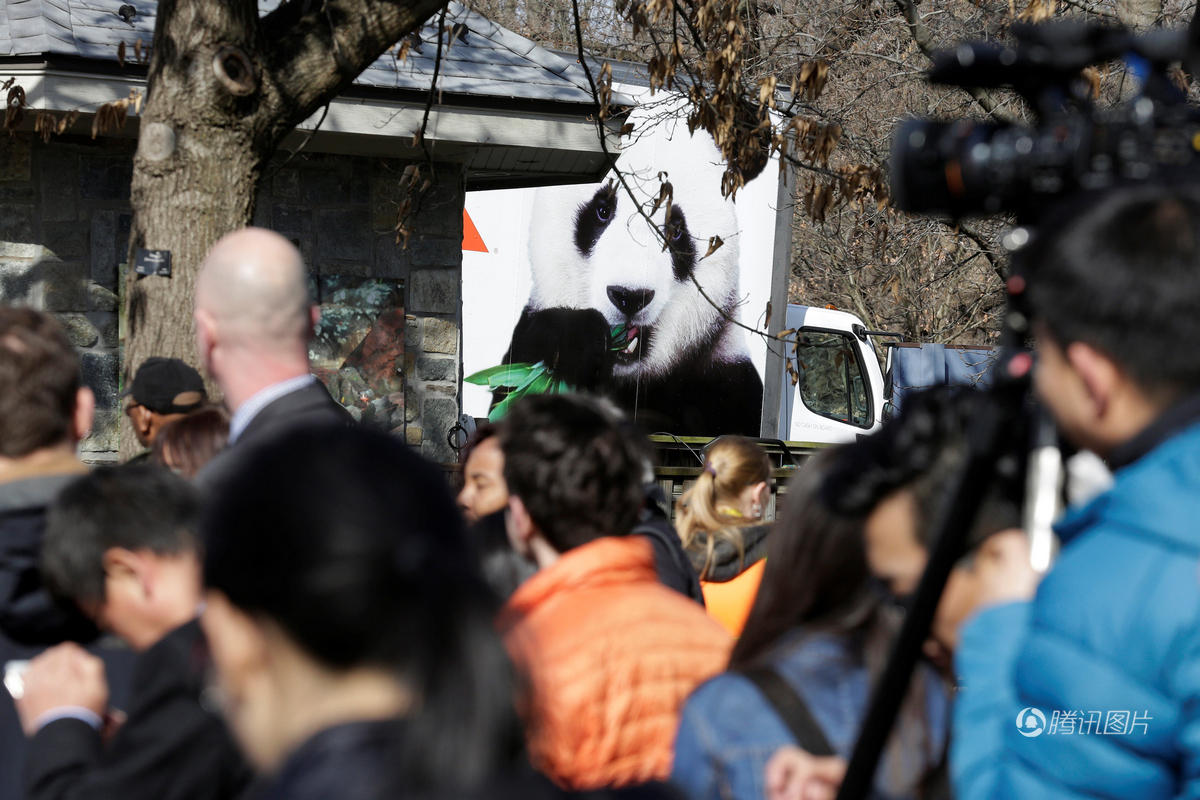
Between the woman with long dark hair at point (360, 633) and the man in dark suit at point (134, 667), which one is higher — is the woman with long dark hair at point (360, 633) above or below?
above

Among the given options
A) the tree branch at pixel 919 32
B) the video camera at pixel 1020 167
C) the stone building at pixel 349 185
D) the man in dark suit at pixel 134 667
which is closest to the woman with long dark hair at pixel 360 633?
the video camera at pixel 1020 167

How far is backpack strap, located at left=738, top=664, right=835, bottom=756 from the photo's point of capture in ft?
5.32

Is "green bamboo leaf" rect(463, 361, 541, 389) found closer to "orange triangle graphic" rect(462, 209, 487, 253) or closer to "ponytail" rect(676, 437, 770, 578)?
"orange triangle graphic" rect(462, 209, 487, 253)

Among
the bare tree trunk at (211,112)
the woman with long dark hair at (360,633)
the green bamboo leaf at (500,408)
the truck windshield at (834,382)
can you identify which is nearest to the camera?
the woman with long dark hair at (360,633)

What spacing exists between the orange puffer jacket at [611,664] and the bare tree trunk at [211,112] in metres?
2.04

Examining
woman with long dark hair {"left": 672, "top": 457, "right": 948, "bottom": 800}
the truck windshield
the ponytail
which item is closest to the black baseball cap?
the ponytail

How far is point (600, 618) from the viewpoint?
211 cm

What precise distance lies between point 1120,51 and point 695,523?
2.85 meters

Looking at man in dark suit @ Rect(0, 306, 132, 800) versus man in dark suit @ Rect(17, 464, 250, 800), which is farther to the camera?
man in dark suit @ Rect(0, 306, 132, 800)

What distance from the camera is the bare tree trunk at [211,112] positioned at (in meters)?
3.60

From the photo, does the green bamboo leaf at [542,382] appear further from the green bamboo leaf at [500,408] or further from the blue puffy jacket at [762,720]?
the blue puffy jacket at [762,720]

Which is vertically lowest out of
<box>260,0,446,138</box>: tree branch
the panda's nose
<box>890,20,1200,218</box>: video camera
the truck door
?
the truck door
